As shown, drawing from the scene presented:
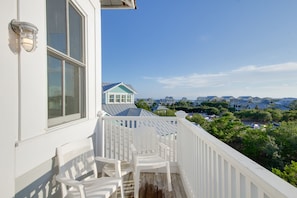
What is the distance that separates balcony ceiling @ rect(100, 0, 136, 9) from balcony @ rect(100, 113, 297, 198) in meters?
2.49

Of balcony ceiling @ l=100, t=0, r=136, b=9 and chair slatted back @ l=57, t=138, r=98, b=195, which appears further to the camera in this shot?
balcony ceiling @ l=100, t=0, r=136, b=9

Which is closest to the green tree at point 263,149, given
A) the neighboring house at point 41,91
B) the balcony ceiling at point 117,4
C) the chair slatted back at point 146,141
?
the chair slatted back at point 146,141

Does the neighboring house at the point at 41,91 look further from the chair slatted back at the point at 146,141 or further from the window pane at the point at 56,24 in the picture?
the chair slatted back at the point at 146,141

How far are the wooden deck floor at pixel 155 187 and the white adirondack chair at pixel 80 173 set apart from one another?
2.26 ft

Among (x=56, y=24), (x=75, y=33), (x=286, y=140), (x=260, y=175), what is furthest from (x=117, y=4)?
(x=286, y=140)

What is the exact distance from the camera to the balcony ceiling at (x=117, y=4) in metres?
3.97

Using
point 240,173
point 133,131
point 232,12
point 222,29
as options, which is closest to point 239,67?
point 222,29

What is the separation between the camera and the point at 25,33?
53.1 inches

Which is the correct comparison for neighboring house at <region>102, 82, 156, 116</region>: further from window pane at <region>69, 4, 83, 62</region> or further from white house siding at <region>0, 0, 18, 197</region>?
white house siding at <region>0, 0, 18, 197</region>

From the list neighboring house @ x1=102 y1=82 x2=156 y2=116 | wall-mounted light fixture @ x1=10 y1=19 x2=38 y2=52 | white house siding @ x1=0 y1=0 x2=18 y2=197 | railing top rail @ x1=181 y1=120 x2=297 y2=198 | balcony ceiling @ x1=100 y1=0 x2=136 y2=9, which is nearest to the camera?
railing top rail @ x1=181 y1=120 x2=297 y2=198

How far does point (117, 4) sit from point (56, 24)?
250cm

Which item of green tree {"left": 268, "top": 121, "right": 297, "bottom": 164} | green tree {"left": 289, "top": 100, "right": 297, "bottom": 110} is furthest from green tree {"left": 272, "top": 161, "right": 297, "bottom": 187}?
green tree {"left": 289, "top": 100, "right": 297, "bottom": 110}

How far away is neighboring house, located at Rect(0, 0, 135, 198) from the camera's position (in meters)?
1.26

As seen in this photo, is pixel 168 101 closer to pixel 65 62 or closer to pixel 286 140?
pixel 286 140
